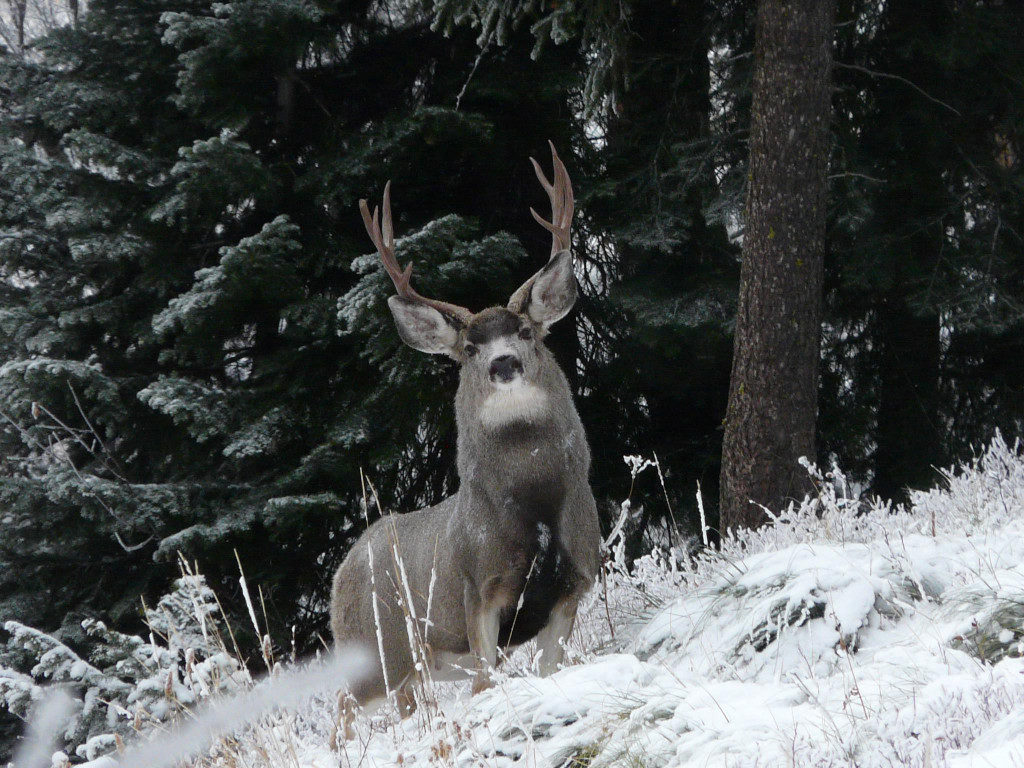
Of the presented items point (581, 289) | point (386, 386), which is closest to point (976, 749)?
point (386, 386)

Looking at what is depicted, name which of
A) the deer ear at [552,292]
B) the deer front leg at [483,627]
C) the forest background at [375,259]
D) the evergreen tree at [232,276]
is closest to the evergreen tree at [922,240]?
the forest background at [375,259]

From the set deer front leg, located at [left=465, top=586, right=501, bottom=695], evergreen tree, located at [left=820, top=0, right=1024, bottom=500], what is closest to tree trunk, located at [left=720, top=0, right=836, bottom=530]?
evergreen tree, located at [left=820, top=0, right=1024, bottom=500]

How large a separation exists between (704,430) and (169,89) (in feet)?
20.3

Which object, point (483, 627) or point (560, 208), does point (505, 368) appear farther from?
point (483, 627)

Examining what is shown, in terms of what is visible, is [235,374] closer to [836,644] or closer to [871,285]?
[871,285]

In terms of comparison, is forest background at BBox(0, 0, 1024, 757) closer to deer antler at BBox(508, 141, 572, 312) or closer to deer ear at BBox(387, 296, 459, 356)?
deer ear at BBox(387, 296, 459, 356)

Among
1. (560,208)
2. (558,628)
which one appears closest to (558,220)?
(560,208)

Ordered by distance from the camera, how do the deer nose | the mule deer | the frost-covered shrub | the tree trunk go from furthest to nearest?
the tree trunk
the deer nose
the mule deer
the frost-covered shrub

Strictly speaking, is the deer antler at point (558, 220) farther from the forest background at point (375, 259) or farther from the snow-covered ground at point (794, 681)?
the forest background at point (375, 259)

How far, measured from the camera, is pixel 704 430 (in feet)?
36.9

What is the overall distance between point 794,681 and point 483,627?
6.04 ft

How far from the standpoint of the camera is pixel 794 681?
141 inches

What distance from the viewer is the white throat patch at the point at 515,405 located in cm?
543

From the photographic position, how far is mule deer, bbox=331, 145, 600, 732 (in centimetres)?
513
